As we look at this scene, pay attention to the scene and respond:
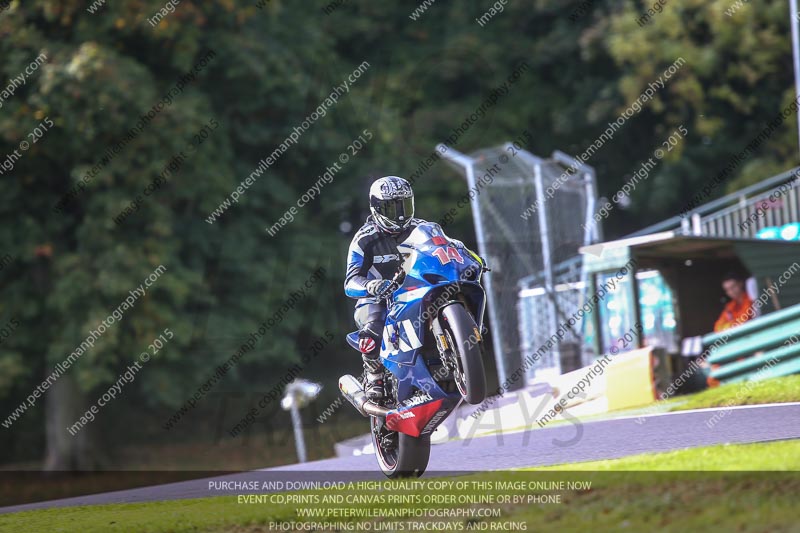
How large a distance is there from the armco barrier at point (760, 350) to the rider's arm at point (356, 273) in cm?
714

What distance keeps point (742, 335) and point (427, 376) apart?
7666mm

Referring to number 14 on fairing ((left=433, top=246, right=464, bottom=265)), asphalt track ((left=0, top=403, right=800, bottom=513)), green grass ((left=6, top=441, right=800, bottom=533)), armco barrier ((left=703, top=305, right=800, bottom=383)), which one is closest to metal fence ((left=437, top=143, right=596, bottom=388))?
armco barrier ((left=703, top=305, right=800, bottom=383))

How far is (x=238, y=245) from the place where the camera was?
25.4 metres

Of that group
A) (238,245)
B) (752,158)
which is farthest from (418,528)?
(752,158)

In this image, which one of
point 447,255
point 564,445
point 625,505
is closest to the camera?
point 625,505

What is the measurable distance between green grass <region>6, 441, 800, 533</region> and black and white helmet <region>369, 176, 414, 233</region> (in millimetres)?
1970

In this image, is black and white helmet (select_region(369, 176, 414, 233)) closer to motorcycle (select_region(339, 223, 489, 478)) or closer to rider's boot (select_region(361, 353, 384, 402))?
motorcycle (select_region(339, 223, 489, 478))

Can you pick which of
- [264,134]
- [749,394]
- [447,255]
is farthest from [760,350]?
[264,134]

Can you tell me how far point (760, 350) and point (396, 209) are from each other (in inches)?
291

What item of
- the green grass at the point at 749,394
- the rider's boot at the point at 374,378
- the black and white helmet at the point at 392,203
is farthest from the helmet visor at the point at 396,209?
the green grass at the point at 749,394

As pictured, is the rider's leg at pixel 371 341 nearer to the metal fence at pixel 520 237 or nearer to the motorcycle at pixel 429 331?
the motorcycle at pixel 429 331

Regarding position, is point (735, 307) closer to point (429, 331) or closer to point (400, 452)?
point (400, 452)

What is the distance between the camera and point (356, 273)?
334 inches

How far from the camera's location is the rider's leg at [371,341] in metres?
8.48
